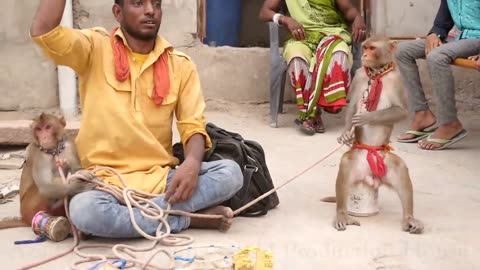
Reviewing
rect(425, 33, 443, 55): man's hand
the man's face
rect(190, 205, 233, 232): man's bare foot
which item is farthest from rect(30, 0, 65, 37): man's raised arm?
rect(425, 33, 443, 55): man's hand

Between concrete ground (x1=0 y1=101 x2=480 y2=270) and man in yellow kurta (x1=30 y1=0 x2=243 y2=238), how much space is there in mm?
203

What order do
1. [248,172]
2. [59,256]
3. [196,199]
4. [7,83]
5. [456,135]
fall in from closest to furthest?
[59,256] < [196,199] < [248,172] < [456,135] < [7,83]

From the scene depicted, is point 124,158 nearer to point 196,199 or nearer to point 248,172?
point 196,199

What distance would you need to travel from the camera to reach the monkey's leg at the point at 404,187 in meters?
3.46

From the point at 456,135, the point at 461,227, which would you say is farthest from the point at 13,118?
the point at 461,227

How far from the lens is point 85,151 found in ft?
11.2

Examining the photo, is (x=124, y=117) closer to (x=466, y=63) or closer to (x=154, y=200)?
(x=154, y=200)

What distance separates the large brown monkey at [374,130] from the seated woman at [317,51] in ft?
6.76

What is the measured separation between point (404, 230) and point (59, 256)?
162 centimetres

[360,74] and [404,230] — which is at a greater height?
[360,74]

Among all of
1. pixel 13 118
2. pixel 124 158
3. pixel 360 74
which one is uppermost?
pixel 360 74

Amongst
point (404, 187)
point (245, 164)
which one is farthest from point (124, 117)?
point (404, 187)

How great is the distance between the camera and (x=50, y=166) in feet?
10.7

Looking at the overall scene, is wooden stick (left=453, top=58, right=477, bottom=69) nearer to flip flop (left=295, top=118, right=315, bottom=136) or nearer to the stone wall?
flip flop (left=295, top=118, right=315, bottom=136)
